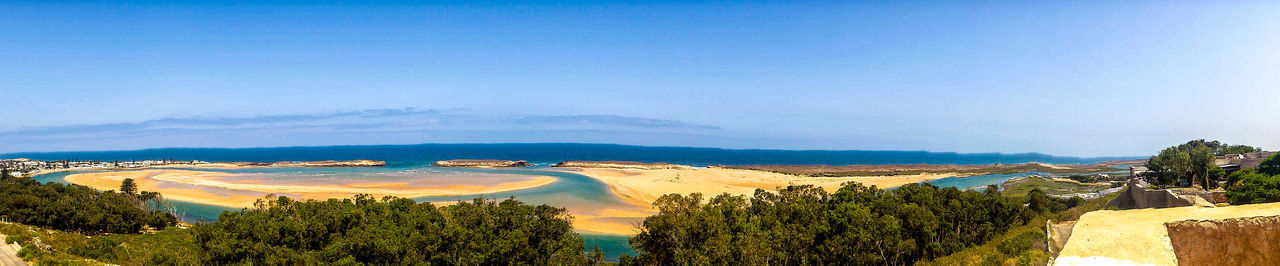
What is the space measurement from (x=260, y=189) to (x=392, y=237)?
58393 mm

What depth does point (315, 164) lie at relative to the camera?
120 m

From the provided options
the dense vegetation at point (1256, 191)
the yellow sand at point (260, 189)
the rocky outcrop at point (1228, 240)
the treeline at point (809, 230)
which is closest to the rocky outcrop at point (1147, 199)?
the dense vegetation at point (1256, 191)

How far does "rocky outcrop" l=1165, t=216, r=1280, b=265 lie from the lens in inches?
445

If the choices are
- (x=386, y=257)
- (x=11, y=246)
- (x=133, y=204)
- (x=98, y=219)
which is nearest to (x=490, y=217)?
(x=386, y=257)

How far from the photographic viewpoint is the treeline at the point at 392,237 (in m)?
17.5

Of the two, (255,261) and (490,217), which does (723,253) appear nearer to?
(490,217)

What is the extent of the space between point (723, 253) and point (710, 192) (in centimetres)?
4424

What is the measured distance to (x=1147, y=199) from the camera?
27391 mm

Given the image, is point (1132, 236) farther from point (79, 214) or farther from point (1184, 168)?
point (79, 214)

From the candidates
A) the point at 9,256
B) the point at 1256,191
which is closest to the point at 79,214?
the point at 9,256

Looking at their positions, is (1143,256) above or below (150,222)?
above

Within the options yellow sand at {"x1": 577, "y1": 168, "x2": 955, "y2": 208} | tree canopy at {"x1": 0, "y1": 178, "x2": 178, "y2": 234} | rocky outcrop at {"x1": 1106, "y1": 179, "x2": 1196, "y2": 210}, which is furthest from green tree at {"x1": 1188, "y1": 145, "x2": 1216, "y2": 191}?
tree canopy at {"x1": 0, "y1": 178, "x2": 178, "y2": 234}

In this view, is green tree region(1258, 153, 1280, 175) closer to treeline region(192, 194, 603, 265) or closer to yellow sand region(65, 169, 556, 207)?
treeline region(192, 194, 603, 265)

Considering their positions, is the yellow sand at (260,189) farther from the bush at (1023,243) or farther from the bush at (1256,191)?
the bush at (1256,191)
